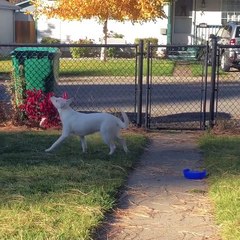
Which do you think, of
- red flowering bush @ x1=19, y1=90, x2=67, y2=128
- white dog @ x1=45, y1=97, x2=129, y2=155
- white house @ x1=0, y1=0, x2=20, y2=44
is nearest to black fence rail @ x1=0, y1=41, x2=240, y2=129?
red flowering bush @ x1=19, y1=90, x2=67, y2=128

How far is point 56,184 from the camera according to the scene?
635 centimetres

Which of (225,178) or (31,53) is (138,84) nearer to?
(31,53)

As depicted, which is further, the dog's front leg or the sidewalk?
the dog's front leg

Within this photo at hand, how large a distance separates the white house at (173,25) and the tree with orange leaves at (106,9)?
609cm

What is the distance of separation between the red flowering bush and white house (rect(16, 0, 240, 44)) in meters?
19.3

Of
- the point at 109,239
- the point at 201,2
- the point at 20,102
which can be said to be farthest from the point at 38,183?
the point at 201,2

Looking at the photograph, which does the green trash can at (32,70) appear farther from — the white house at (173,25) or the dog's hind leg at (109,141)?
the white house at (173,25)

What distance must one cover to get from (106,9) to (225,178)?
15.9 meters

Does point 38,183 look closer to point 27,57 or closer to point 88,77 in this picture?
point 27,57

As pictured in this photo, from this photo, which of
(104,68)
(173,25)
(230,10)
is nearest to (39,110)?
(104,68)

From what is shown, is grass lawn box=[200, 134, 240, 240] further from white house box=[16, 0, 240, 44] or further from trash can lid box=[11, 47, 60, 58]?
white house box=[16, 0, 240, 44]

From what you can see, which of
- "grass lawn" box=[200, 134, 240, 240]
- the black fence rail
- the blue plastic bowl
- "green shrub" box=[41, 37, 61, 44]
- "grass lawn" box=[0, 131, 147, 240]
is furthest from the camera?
"green shrub" box=[41, 37, 61, 44]

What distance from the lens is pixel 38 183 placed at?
6.41 meters

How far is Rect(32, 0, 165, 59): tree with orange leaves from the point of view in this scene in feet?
71.6
